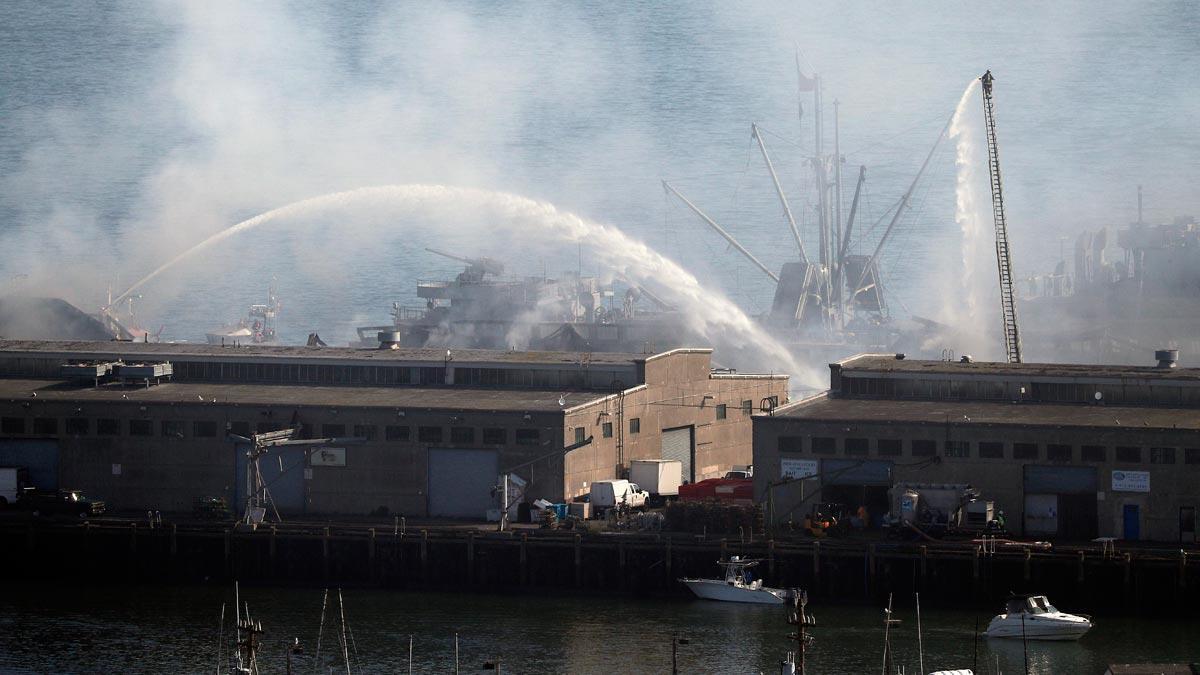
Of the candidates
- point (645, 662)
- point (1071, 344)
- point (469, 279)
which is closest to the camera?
point (645, 662)

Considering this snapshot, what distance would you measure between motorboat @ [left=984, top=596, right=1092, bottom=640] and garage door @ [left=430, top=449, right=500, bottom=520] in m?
23.4

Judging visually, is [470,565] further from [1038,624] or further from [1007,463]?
[1038,624]

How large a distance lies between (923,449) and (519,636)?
1924cm

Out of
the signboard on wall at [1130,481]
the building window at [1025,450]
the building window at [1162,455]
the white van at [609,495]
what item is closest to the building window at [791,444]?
the white van at [609,495]

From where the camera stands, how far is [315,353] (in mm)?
93688

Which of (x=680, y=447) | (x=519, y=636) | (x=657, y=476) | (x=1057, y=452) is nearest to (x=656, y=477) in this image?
(x=657, y=476)

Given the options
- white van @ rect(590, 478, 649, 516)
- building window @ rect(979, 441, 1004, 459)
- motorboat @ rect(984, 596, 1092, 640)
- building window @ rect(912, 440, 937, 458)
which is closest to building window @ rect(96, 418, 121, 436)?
white van @ rect(590, 478, 649, 516)

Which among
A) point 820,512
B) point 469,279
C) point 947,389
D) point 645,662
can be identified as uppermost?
point 469,279

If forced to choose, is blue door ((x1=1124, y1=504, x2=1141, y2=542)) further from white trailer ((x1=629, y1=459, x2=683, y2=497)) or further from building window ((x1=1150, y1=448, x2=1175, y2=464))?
white trailer ((x1=629, y1=459, x2=683, y2=497))

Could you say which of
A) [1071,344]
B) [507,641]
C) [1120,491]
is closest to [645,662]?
[507,641]

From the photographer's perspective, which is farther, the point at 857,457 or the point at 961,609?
the point at 857,457

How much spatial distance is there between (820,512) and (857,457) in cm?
269

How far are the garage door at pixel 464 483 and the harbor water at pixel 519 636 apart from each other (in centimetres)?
682

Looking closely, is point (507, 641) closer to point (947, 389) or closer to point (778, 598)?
point (778, 598)
